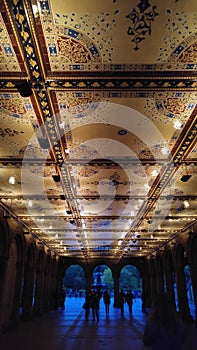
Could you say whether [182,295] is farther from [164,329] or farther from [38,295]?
[164,329]

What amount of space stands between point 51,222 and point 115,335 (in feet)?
23.5

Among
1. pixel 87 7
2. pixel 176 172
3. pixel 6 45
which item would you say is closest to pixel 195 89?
pixel 87 7

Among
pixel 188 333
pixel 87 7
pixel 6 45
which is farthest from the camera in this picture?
pixel 188 333

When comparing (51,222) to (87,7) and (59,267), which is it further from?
(59,267)

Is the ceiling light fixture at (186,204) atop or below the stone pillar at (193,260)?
atop

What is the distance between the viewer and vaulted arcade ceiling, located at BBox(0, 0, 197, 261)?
4.05 metres

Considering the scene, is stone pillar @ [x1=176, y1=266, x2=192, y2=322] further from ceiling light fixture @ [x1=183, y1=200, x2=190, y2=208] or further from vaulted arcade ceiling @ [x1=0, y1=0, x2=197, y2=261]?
vaulted arcade ceiling @ [x1=0, y1=0, x2=197, y2=261]

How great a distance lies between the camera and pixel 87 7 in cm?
384

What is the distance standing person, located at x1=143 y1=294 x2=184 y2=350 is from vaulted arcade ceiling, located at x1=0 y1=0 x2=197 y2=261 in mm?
3740

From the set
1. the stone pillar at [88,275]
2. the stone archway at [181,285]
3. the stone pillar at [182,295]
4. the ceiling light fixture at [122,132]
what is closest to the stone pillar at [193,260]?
the stone archway at [181,285]

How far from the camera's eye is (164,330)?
3551 mm

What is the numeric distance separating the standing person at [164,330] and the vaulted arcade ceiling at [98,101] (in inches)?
147

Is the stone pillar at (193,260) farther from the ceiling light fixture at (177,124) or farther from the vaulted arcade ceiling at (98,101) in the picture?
the ceiling light fixture at (177,124)

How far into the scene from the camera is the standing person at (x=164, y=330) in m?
3.49
